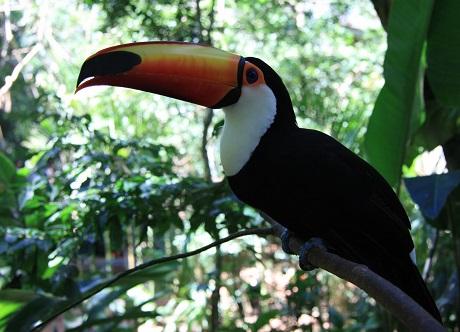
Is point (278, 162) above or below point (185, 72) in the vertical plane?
below

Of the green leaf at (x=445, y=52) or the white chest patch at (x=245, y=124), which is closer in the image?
the white chest patch at (x=245, y=124)

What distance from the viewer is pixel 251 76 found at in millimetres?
1398

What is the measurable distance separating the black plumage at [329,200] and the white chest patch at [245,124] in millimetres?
18

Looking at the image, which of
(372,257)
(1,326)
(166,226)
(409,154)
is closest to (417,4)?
(409,154)

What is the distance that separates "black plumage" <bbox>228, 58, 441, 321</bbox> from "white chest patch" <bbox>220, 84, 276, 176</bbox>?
2cm

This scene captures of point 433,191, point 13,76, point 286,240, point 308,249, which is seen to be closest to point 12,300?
point 286,240

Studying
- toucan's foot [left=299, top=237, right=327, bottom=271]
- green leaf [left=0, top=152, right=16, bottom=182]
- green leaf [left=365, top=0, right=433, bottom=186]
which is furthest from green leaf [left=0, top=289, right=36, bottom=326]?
green leaf [left=365, top=0, right=433, bottom=186]

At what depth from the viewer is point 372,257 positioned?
1.36 m

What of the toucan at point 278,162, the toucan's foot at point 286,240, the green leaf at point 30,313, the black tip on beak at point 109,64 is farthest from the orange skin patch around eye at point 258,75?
the green leaf at point 30,313

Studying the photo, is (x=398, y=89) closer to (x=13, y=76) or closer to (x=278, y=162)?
(x=278, y=162)

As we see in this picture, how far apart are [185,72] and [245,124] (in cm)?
18

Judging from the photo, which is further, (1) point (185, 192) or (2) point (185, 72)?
(1) point (185, 192)

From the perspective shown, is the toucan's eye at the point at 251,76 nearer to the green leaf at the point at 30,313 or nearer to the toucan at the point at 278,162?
the toucan at the point at 278,162

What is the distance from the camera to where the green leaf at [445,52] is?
1.89 m
